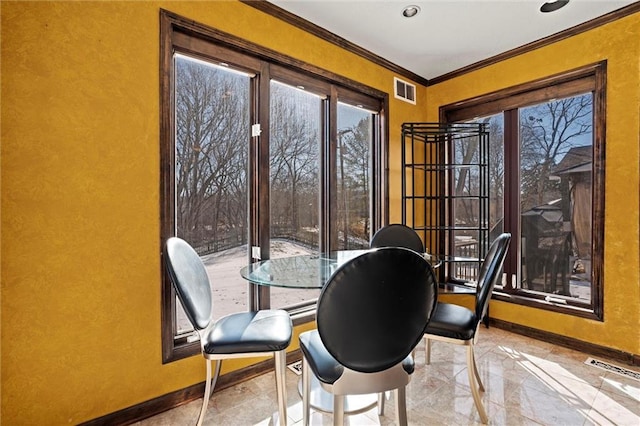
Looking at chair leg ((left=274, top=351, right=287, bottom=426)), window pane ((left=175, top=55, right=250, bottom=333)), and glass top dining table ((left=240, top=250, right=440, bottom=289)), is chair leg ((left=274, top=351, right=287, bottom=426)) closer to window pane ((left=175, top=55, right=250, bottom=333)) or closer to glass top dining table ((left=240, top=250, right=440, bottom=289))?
glass top dining table ((left=240, top=250, right=440, bottom=289))

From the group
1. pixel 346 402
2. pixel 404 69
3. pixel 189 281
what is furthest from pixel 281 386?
pixel 404 69

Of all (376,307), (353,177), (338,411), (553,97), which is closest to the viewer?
(376,307)

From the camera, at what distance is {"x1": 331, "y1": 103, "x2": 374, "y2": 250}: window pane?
2.93m

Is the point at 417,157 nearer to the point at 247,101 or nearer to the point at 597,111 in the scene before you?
the point at 597,111

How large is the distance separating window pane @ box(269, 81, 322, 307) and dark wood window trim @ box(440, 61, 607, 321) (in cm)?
177

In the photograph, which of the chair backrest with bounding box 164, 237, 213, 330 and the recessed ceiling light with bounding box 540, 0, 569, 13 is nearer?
the chair backrest with bounding box 164, 237, 213, 330

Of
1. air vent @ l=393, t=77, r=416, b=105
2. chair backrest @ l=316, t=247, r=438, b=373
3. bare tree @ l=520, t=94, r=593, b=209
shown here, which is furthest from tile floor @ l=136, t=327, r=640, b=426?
air vent @ l=393, t=77, r=416, b=105

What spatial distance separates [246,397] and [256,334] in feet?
2.16

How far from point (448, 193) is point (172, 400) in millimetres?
3170

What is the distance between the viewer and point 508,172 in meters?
3.12

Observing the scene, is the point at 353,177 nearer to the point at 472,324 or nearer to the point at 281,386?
the point at 472,324

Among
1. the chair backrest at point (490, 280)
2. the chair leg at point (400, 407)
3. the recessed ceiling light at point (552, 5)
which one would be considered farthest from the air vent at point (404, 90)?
the chair leg at point (400, 407)

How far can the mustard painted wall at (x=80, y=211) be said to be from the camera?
1439 millimetres

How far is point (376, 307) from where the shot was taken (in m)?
1.08
